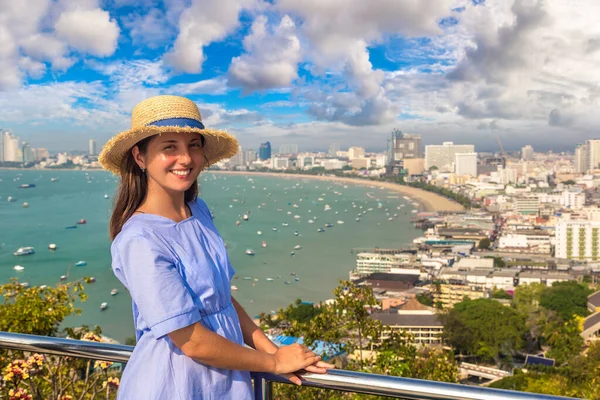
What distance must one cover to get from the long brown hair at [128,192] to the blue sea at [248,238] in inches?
54.2

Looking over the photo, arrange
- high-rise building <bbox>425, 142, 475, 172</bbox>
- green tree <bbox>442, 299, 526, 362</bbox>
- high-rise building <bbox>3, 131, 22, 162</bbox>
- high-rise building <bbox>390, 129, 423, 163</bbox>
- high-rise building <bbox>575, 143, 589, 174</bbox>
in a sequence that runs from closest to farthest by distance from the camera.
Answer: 1. green tree <bbox>442, 299, 526, 362</bbox>
2. high-rise building <bbox>575, 143, 589, 174</bbox>
3. high-rise building <bbox>3, 131, 22, 162</bbox>
4. high-rise building <bbox>425, 142, 475, 172</bbox>
5. high-rise building <bbox>390, 129, 423, 163</bbox>

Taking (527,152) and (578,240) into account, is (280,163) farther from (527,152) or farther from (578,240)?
(578,240)

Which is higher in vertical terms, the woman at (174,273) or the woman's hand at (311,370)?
the woman at (174,273)

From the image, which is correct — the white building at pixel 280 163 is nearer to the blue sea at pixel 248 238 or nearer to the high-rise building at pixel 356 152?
the high-rise building at pixel 356 152

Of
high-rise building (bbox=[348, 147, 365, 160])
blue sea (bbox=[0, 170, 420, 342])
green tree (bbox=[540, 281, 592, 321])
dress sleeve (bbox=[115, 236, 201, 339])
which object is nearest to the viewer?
dress sleeve (bbox=[115, 236, 201, 339])

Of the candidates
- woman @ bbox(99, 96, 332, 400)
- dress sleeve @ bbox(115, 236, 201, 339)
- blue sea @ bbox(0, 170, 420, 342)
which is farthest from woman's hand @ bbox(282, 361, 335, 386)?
blue sea @ bbox(0, 170, 420, 342)

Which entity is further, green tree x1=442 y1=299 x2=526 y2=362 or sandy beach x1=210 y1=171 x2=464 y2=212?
sandy beach x1=210 y1=171 x2=464 y2=212

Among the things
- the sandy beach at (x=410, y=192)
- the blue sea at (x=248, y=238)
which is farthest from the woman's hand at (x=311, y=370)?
the sandy beach at (x=410, y=192)

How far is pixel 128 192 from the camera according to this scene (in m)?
0.55

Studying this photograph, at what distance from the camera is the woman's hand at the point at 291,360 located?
1.73ft

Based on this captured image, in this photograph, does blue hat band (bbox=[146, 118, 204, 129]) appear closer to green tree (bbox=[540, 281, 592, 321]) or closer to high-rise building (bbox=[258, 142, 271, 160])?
green tree (bbox=[540, 281, 592, 321])

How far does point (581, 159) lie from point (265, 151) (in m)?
26.7

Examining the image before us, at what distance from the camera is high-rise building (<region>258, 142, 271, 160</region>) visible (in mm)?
53375

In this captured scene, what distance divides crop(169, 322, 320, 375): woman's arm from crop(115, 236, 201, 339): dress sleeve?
12 mm
